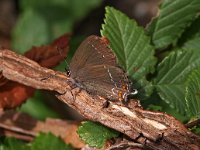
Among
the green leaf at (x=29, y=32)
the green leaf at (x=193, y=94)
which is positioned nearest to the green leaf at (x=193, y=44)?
the green leaf at (x=193, y=94)

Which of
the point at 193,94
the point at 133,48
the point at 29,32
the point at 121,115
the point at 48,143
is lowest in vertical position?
the point at 48,143

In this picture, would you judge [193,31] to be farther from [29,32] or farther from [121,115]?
[29,32]

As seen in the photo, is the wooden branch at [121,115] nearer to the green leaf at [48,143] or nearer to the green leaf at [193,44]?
the green leaf at [48,143]

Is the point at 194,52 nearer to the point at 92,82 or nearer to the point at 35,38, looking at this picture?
the point at 92,82

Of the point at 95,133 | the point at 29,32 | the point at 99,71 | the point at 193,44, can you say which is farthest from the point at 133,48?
the point at 29,32

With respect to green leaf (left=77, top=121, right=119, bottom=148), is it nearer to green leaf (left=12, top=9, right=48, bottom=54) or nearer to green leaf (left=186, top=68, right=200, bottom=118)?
green leaf (left=186, top=68, right=200, bottom=118)
